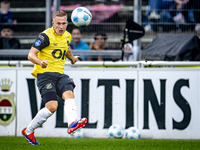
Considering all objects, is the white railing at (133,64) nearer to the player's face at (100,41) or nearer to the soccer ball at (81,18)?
the player's face at (100,41)

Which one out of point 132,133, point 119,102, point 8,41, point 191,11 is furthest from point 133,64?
point 8,41

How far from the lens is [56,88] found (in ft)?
19.3

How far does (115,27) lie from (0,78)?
2.65 metres

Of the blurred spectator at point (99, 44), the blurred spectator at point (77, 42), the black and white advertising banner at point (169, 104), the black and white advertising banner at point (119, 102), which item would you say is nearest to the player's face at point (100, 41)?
the blurred spectator at point (99, 44)

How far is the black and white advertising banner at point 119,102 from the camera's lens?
24.3ft

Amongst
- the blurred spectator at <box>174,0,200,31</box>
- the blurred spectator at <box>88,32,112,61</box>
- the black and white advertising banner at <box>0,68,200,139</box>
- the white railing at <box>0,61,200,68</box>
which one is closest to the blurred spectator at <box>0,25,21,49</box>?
the white railing at <box>0,61,200,68</box>

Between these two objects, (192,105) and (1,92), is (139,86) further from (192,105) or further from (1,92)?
(1,92)

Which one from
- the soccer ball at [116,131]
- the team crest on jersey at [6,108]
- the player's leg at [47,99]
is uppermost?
the player's leg at [47,99]

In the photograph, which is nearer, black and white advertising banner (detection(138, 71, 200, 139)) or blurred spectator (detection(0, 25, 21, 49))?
black and white advertising banner (detection(138, 71, 200, 139))

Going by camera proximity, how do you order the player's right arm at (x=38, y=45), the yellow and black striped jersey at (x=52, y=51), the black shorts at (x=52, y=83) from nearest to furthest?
the player's right arm at (x=38, y=45) < the black shorts at (x=52, y=83) < the yellow and black striped jersey at (x=52, y=51)

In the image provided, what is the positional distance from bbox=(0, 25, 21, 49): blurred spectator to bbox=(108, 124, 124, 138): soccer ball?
2.90 meters

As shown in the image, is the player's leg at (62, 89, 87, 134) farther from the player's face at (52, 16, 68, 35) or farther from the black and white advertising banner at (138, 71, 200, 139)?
the black and white advertising banner at (138, 71, 200, 139)

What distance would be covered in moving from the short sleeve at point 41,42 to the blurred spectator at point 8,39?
9.22 feet

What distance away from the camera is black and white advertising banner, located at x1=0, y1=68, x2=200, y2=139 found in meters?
7.41
